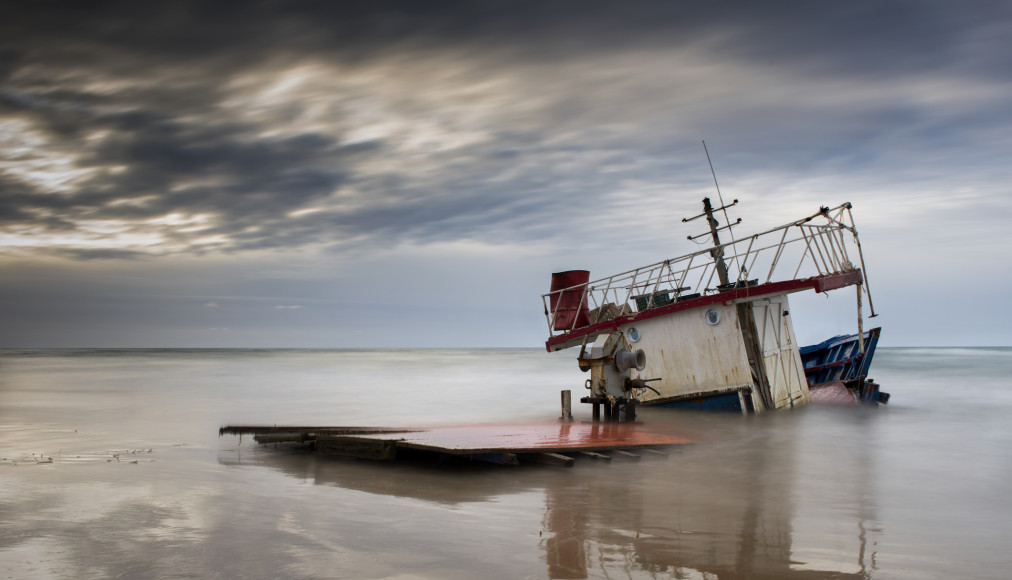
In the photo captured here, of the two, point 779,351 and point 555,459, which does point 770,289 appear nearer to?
point 779,351

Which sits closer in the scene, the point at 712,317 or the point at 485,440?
the point at 485,440

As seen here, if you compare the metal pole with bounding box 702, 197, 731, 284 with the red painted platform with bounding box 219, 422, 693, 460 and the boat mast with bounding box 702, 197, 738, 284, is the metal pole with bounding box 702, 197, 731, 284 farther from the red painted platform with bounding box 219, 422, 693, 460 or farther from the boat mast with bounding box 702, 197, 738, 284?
the red painted platform with bounding box 219, 422, 693, 460

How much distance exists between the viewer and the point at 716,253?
20609mm

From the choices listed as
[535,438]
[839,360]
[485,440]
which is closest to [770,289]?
[535,438]

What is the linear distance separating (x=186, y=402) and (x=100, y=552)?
23.3 m

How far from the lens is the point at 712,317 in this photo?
1948cm

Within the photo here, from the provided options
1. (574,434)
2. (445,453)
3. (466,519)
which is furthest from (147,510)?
(574,434)

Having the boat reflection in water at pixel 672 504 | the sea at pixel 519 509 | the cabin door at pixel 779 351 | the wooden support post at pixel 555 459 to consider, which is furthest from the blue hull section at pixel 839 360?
the wooden support post at pixel 555 459

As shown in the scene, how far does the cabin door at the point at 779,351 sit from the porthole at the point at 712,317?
4.00 ft

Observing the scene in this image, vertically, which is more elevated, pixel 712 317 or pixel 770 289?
pixel 770 289

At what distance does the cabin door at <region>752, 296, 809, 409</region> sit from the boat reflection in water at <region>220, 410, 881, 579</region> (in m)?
4.53

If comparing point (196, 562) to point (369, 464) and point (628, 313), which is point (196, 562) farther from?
point (628, 313)

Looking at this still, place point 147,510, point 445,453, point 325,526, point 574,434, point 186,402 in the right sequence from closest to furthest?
1. point 325,526
2. point 147,510
3. point 445,453
4. point 574,434
5. point 186,402

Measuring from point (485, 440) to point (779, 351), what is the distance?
11283mm
